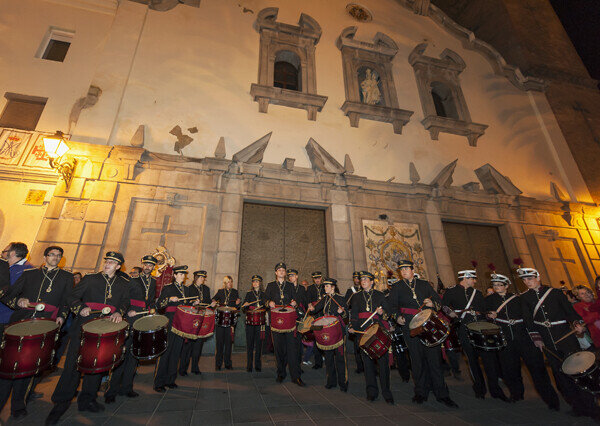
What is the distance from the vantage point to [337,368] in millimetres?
4547

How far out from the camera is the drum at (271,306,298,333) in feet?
16.1

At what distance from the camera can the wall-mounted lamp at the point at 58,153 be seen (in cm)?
682

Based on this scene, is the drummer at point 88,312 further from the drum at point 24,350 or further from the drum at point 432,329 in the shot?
the drum at point 432,329

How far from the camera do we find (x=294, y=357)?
15.8 ft

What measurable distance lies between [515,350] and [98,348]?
6.03m

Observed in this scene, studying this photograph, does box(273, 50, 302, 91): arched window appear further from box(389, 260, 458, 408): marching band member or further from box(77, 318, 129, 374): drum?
box(77, 318, 129, 374): drum

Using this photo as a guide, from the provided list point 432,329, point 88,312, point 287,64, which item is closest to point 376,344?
point 432,329

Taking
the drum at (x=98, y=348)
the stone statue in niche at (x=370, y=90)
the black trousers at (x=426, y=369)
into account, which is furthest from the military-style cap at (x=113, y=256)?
the stone statue in niche at (x=370, y=90)

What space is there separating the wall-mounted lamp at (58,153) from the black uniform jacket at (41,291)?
440 centimetres

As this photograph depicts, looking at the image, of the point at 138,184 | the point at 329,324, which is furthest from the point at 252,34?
the point at 329,324

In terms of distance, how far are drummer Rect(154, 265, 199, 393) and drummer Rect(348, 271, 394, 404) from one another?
285cm

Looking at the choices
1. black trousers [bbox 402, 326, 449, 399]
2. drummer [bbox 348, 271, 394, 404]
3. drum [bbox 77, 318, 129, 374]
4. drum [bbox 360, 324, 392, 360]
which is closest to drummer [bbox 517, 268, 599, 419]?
black trousers [bbox 402, 326, 449, 399]

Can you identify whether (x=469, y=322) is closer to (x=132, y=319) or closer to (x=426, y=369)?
(x=426, y=369)

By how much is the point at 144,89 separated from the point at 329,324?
9194 mm
